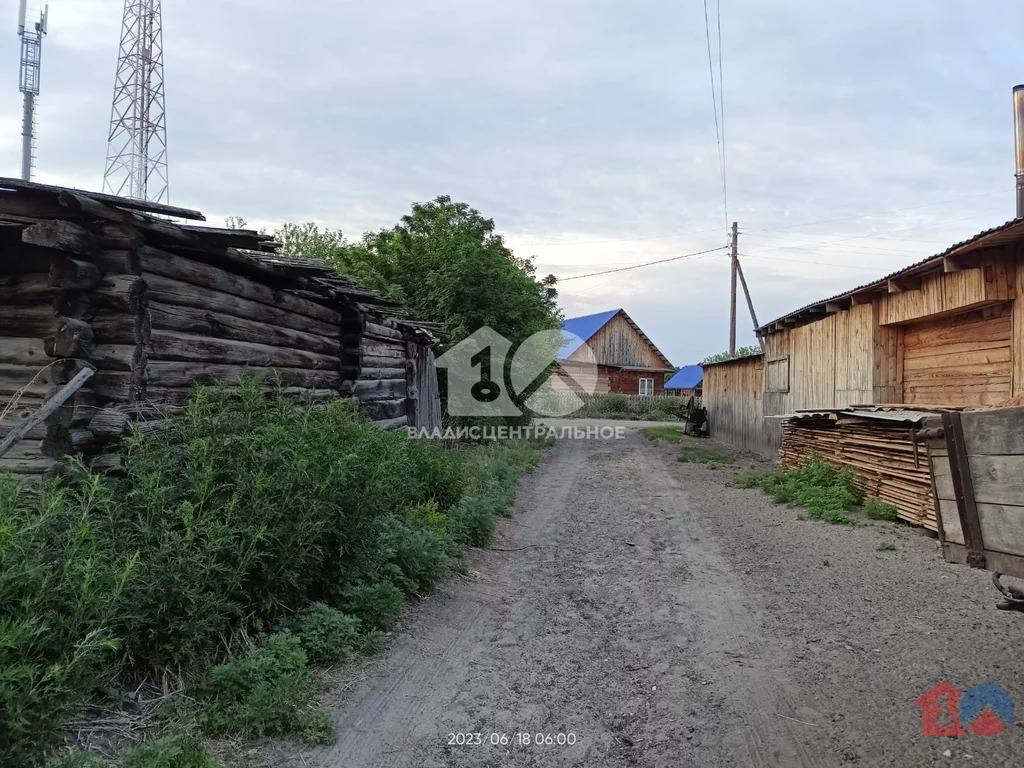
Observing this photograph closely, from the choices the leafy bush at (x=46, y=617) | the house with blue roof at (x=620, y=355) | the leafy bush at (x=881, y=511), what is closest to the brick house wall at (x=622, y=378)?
the house with blue roof at (x=620, y=355)

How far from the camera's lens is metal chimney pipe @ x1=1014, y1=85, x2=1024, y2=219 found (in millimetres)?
8430

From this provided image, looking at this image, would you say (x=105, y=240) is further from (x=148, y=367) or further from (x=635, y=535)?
(x=635, y=535)

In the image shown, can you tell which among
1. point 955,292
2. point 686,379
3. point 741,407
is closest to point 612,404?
point 686,379

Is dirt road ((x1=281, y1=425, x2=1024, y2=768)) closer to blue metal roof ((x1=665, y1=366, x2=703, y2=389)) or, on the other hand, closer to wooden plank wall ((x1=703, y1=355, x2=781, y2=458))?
wooden plank wall ((x1=703, y1=355, x2=781, y2=458))

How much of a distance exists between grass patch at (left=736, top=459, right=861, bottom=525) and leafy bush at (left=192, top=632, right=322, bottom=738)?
7197 mm

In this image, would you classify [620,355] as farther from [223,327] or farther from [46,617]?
[46,617]

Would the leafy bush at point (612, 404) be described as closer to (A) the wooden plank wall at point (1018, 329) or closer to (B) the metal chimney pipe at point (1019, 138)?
(B) the metal chimney pipe at point (1019, 138)

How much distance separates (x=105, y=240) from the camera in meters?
4.54

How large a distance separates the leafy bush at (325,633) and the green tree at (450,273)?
11070 millimetres

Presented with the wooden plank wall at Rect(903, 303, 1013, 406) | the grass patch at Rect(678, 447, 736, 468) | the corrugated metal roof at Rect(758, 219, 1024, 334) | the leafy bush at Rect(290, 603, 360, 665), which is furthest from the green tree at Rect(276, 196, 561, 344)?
the leafy bush at Rect(290, 603, 360, 665)

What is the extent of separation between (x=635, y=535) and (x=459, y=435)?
8.56 meters

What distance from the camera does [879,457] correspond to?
8922 mm

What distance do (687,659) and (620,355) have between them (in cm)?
3839

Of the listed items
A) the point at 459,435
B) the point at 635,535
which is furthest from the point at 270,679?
the point at 459,435
